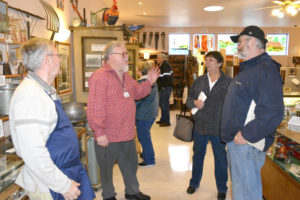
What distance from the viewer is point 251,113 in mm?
1725

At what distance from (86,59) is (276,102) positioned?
292cm

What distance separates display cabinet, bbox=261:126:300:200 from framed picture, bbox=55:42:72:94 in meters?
2.71

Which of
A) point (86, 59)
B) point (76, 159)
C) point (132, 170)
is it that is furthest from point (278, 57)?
point (76, 159)

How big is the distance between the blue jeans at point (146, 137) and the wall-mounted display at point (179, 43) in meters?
8.28

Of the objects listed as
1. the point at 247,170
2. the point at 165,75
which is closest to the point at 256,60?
the point at 247,170

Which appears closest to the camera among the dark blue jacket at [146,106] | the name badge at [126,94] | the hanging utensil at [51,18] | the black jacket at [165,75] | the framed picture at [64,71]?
the name badge at [126,94]

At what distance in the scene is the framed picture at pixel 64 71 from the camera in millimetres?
3286

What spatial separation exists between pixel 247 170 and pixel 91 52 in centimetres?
286

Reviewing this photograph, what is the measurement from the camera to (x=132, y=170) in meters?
2.50

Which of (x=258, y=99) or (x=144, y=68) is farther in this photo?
(x=144, y=68)

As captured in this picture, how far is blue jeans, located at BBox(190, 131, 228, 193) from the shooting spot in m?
2.59

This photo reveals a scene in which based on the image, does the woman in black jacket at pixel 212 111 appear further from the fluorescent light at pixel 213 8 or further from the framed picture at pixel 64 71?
the fluorescent light at pixel 213 8

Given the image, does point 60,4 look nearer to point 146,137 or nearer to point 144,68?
point 144,68

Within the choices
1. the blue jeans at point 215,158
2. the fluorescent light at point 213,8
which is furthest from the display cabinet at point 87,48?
the fluorescent light at point 213,8
